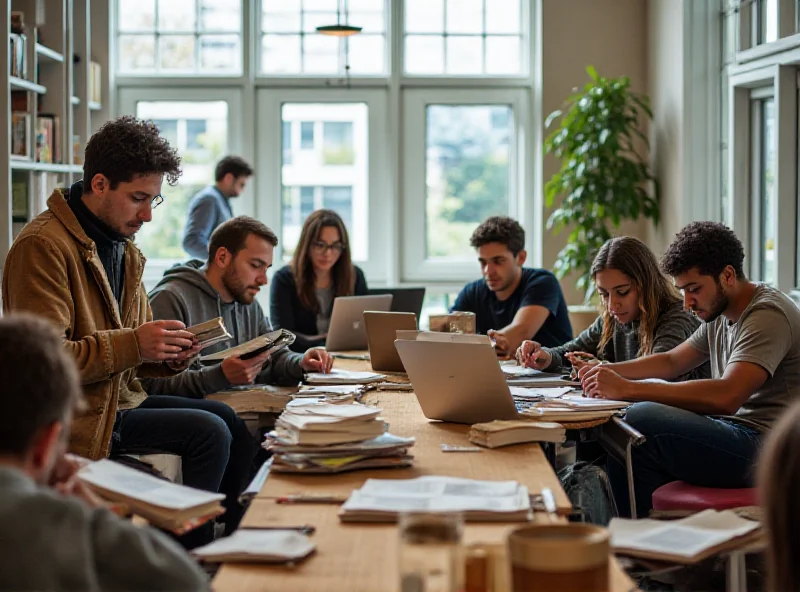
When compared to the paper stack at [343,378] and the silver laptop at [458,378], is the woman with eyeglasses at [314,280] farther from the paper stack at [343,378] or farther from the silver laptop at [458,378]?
the silver laptop at [458,378]

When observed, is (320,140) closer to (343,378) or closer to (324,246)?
(324,246)

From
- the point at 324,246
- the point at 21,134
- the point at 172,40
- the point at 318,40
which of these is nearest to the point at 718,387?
the point at 324,246

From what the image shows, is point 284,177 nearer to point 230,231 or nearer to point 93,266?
point 230,231

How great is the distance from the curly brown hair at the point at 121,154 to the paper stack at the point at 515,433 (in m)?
1.23

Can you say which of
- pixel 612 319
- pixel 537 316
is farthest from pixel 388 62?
pixel 612 319

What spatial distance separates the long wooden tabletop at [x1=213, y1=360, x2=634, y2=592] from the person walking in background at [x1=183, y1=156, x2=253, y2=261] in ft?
13.1

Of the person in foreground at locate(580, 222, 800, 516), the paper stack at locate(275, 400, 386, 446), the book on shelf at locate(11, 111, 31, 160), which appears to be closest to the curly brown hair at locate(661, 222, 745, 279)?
the person in foreground at locate(580, 222, 800, 516)

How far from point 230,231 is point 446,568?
2556 millimetres

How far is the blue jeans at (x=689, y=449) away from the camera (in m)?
2.75

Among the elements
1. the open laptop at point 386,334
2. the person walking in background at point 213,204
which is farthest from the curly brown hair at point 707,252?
the person walking in background at point 213,204

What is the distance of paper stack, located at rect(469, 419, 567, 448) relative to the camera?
2.36 meters

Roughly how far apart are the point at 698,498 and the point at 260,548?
1431 millimetres

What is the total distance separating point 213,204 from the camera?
6.43m

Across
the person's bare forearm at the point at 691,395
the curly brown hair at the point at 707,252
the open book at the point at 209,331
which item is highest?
the curly brown hair at the point at 707,252
